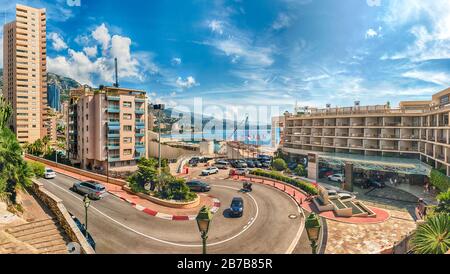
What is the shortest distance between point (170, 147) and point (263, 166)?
1308cm

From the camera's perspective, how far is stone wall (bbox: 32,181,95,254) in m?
6.44

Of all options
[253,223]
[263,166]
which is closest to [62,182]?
[253,223]

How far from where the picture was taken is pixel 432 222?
6.06m

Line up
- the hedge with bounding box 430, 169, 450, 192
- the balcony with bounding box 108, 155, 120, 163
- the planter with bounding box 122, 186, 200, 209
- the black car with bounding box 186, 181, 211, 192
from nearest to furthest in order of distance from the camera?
the planter with bounding box 122, 186, 200, 209
the hedge with bounding box 430, 169, 450, 192
the black car with bounding box 186, 181, 211, 192
the balcony with bounding box 108, 155, 120, 163

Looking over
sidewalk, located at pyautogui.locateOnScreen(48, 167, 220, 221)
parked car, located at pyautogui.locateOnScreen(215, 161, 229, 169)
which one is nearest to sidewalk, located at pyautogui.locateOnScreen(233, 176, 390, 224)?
sidewalk, located at pyautogui.locateOnScreen(48, 167, 220, 221)

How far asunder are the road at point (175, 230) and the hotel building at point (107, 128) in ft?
23.9

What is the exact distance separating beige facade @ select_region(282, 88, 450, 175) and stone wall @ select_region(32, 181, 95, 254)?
25090mm

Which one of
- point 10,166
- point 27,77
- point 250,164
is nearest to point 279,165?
point 250,164

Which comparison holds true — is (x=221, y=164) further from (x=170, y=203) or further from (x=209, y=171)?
(x=170, y=203)

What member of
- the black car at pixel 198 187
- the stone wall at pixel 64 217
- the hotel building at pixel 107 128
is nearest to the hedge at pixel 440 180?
the black car at pixel 198 187

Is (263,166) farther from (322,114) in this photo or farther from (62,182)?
(62,182)

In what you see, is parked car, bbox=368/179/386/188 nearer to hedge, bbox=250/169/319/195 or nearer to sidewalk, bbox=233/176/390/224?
sidewalk, bbox=233/176/390/224

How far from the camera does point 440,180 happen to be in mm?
15688

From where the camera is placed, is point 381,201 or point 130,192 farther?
point 381,201
